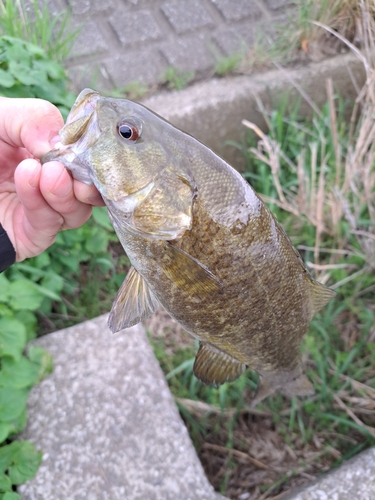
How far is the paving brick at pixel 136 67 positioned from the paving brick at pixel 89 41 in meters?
0.14

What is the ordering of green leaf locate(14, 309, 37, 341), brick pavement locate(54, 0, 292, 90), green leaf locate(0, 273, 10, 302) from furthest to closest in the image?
brick pavement locate(54, 0, 292, 90) < green leaf locate(14, 309, 37, 341) < green leaf locate(0, 273, 10, 302)

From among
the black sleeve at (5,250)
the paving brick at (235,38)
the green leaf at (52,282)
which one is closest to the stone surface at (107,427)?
the green leaf at (52,282)

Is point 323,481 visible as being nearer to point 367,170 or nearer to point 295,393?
point 295,393

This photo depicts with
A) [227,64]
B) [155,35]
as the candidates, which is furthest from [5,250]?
[155,35]

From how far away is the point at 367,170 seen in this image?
2496 millimetres

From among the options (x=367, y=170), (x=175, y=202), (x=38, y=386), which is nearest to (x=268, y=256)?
(x=175, y=202)

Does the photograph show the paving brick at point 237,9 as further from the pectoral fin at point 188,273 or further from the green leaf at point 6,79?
the pectoral fin at point 188,273

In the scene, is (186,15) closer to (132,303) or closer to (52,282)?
(52,282)

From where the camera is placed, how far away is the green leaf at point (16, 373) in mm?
1684

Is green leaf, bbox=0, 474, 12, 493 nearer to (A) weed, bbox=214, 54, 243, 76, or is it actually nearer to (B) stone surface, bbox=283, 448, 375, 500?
(B) stone surface, bbox=283, 448, 375, 500

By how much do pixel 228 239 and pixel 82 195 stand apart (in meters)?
0.46

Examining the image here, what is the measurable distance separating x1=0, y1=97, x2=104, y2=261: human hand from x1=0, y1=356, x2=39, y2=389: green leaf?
490 mm

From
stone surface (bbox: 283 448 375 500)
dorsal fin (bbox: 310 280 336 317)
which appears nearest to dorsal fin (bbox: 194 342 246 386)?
dorsal fin (bbox: 310 280 336 317)

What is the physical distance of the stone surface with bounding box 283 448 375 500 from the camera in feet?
5.79
